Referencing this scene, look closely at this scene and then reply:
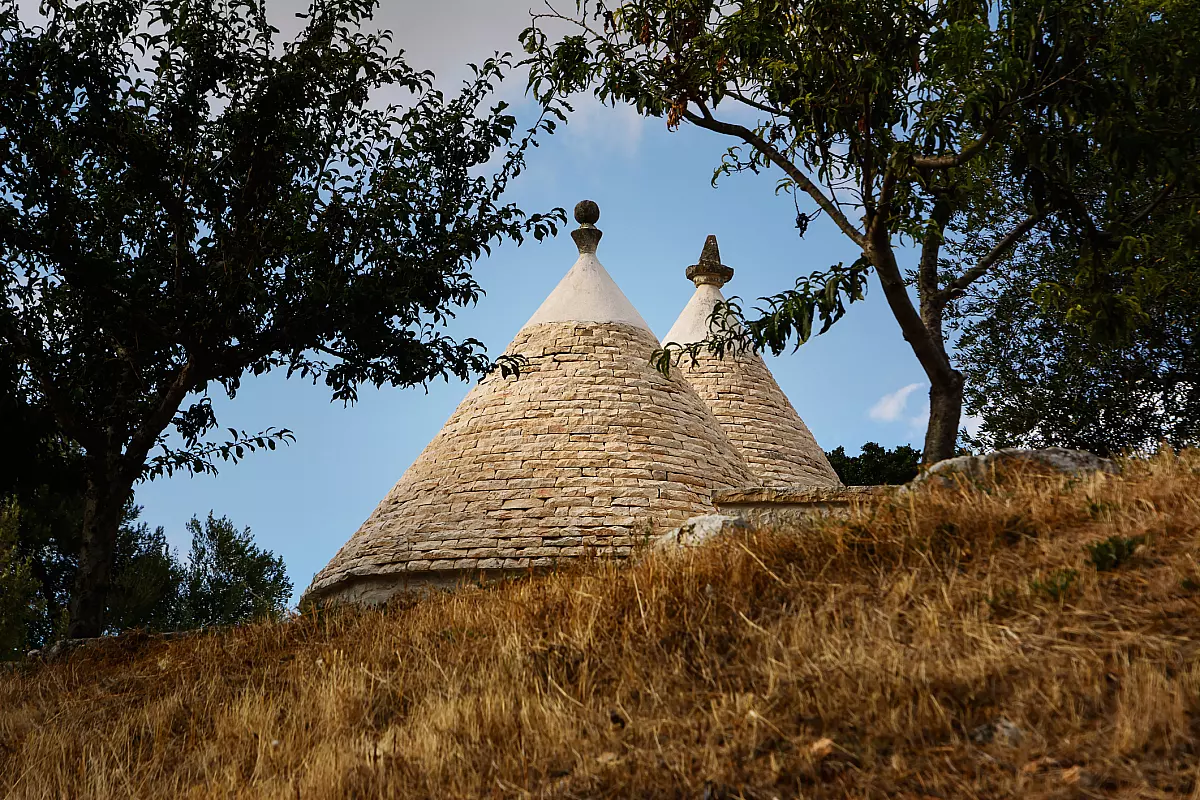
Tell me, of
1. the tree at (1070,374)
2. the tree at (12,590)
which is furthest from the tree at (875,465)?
the tree at (12,590)

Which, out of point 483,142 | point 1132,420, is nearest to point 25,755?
point 483,142

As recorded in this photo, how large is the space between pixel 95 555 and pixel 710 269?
10.7m

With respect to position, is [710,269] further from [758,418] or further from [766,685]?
[766,685]

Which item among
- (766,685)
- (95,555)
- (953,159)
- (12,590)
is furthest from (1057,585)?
(12,590)

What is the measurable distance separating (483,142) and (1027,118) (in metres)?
6.43

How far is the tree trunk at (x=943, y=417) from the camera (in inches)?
395

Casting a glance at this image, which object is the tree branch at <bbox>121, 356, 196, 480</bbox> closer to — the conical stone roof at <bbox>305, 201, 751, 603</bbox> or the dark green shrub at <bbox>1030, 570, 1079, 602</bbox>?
the conical stone roof at <bbox>305, 201, 751, 603</bbox>

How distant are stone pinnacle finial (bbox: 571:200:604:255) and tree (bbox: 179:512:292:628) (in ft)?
52.7

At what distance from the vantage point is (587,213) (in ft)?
49.3

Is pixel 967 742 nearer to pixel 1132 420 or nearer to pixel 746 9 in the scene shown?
pixel 746 9

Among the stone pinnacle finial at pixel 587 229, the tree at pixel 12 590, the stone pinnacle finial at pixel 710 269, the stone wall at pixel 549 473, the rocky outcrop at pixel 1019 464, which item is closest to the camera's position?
the rocky outcrop at pixel 1019 464

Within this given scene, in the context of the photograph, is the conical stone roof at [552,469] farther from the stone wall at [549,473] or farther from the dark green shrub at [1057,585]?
the dark green shrub at [1057,585]

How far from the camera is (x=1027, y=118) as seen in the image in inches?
392

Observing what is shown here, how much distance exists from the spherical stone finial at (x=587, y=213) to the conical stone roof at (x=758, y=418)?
94.9 inches
